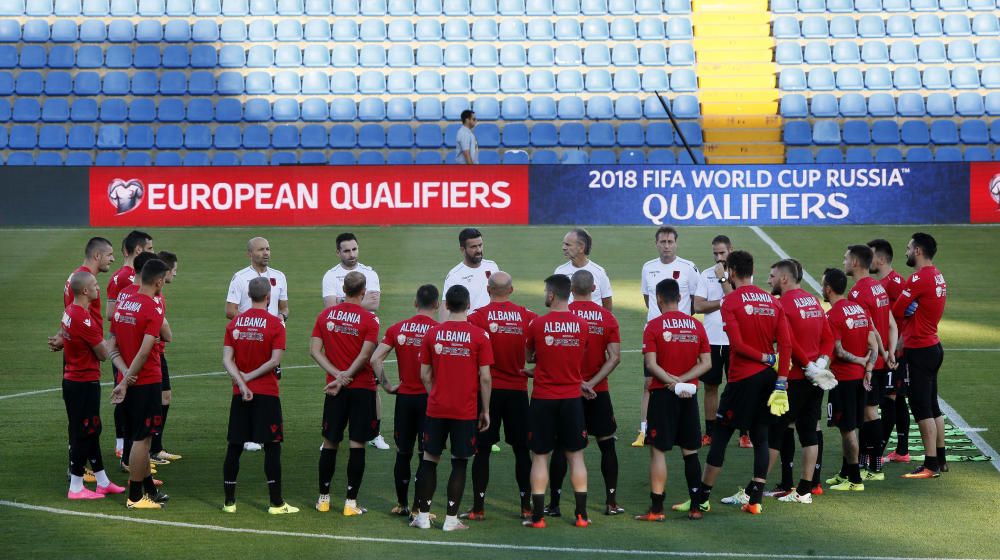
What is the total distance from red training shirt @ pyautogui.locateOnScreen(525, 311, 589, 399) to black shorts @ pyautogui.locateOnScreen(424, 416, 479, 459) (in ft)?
1.87

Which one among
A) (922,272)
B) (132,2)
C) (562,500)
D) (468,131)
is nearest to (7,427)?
(562,500)

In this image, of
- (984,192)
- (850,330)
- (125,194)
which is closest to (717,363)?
(850,330)

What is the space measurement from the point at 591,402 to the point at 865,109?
78.1 ft

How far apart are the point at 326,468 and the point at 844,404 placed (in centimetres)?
441

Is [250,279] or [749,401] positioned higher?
[250,279]

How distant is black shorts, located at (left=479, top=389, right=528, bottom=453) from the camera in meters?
10.3

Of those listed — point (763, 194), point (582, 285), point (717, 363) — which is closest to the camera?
point (582, 285)

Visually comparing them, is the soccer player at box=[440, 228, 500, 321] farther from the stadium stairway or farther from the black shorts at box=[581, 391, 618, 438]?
the stadium stairway

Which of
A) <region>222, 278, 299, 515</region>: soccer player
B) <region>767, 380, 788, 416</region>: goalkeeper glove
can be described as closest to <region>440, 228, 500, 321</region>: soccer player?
<region>222, 278, 299, 515</region>: soccer player

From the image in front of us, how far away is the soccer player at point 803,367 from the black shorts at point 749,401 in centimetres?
25

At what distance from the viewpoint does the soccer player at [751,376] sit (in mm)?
10281

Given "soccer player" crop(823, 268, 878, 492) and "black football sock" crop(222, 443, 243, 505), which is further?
"soccer player" crop(823, 268, 878, 492)

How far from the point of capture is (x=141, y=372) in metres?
10.4

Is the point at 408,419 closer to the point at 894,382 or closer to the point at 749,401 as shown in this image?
the point at 749,401
